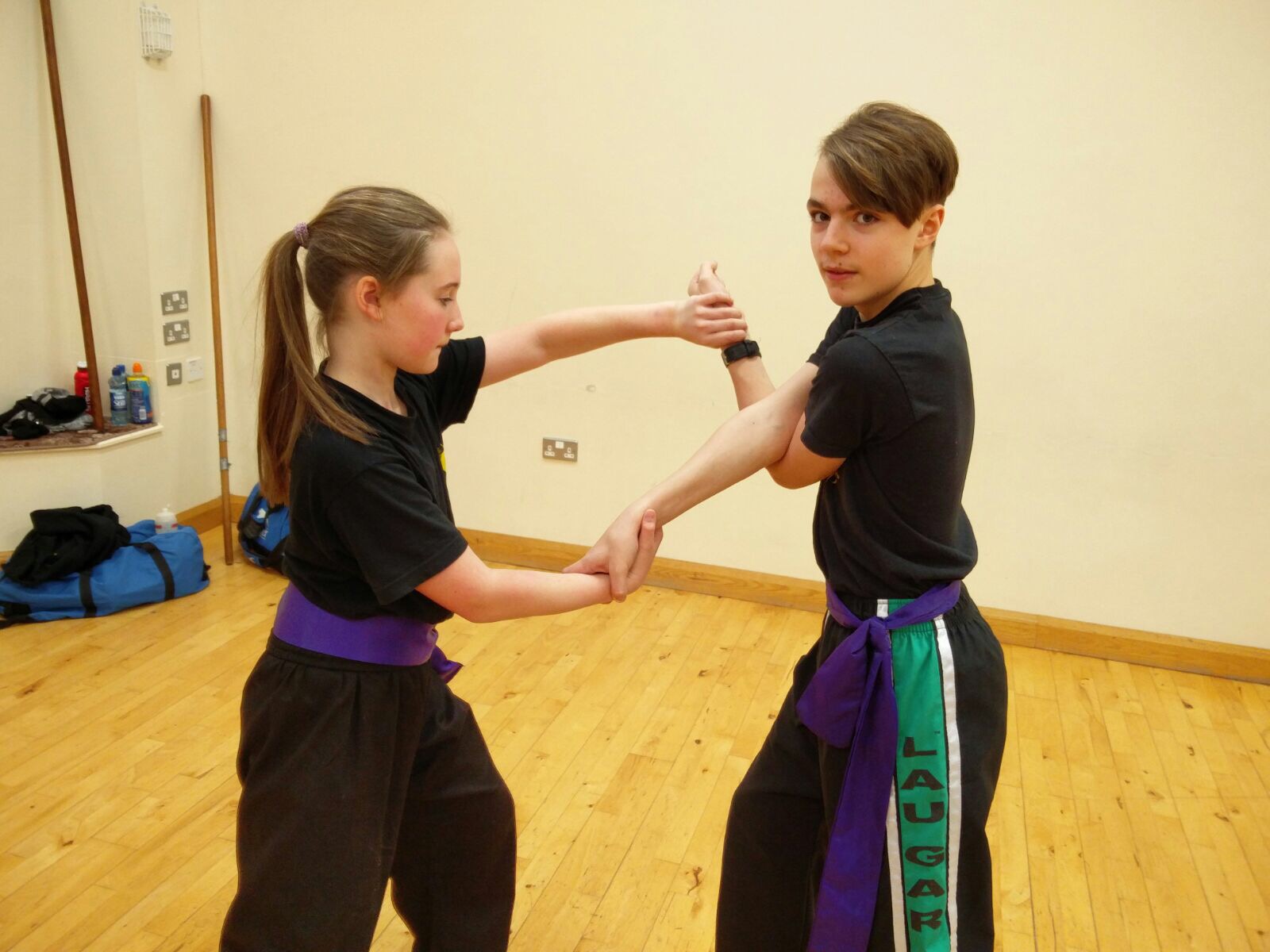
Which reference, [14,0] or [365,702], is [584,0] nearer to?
[14,0]

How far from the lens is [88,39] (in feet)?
11.8

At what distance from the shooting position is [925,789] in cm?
151

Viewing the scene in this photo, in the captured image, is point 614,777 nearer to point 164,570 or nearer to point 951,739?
point 951,739

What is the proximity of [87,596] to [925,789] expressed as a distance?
9.20ft

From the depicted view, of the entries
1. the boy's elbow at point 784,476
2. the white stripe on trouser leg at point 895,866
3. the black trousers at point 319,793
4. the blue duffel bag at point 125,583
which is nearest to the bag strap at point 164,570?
the blue duffel bag at point 125,583

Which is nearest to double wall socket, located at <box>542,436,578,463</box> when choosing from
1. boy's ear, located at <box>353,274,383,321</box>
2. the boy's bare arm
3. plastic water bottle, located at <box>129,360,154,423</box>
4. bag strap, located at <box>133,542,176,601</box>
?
bag strap, located at <box>133,542,176,601</box>

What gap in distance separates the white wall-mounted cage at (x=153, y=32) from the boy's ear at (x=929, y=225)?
312cm

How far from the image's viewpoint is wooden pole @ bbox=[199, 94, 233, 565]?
3861 mm

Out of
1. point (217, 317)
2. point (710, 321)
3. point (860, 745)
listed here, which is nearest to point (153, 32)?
point (217, 317)

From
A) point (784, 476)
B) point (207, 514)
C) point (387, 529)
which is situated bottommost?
point (207, 514)

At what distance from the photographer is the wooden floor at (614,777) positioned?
2.23 m

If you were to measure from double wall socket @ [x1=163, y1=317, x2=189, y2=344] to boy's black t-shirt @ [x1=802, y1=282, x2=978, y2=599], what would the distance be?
308cm

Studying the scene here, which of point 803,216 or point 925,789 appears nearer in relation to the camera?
point 925,789

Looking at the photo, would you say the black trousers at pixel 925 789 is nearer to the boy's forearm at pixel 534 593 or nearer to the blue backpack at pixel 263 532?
the boy's forearm at pixel 534 593
